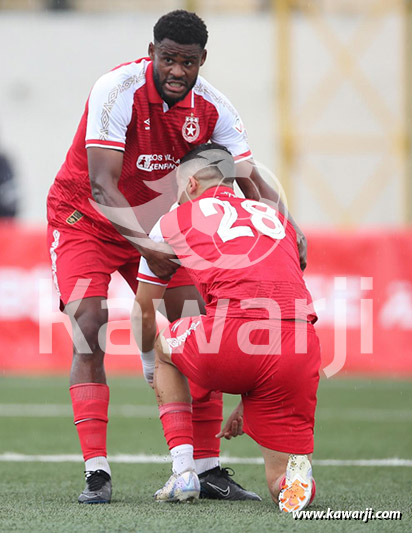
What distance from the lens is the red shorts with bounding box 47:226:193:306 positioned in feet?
16.1

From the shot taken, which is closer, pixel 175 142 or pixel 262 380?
pixel 262 380

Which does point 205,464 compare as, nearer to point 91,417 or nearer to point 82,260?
point 91,417

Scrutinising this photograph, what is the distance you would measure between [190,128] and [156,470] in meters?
1.93

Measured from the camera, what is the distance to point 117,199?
15.3 feet

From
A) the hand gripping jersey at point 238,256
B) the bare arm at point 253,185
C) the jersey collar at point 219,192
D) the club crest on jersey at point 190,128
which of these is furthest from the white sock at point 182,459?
the club crest on jersey at point 190,128

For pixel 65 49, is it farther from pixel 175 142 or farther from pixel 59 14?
pixel 175 142

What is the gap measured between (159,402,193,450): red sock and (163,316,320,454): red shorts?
20cm

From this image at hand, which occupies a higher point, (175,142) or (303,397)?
(175,142)

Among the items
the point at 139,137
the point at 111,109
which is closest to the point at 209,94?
the point at 139,137

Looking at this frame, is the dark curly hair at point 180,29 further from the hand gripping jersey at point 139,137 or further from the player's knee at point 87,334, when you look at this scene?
the player's knee at point 87,334

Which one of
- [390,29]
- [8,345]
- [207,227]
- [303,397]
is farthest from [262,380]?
[390,29]

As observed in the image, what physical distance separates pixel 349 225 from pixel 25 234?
31.0ft

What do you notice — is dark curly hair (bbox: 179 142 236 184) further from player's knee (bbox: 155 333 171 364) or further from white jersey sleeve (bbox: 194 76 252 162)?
player's knee (bbox: 155 333 171 364)

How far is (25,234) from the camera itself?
11.1 metres
